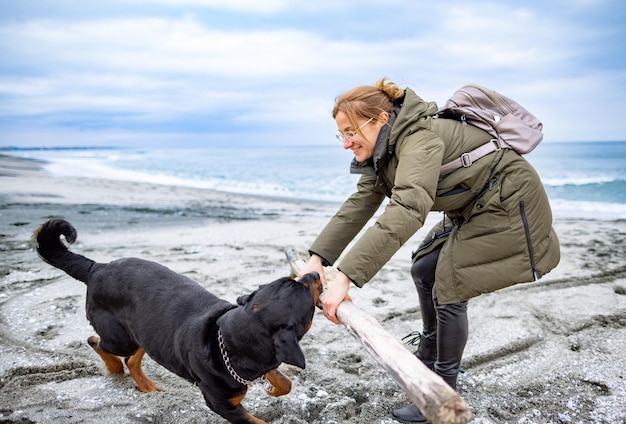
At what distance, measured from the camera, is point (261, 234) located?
322 inches

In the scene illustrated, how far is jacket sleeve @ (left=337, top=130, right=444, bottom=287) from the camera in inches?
93.5

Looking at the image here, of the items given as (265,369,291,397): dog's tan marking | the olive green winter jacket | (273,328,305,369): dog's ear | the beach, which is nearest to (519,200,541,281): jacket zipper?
the olive green winter jacket

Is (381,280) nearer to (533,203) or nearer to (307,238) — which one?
(307,238)

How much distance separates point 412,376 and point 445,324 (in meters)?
1.23

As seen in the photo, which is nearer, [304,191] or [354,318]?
[354,318]

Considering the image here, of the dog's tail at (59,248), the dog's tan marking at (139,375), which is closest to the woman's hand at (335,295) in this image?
the dog's tan marking at (139,375)

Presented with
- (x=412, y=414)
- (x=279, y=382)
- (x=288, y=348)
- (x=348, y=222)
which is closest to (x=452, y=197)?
(x=348, y=222)

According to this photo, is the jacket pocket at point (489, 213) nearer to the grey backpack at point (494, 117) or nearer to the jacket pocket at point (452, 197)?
the jacket pocket at point (452, 197)

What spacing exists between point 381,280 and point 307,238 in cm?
257

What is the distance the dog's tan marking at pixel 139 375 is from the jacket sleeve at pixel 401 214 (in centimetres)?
190

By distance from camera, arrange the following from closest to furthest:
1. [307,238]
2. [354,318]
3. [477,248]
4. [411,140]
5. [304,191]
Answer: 1. [354,318]
2. [411,140]
3. [477,248]
4. [307,238]
5. [304,191]

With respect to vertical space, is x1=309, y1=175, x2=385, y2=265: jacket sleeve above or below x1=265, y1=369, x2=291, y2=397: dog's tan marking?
above

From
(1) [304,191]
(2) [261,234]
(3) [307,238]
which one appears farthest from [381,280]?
(1) [304,191]

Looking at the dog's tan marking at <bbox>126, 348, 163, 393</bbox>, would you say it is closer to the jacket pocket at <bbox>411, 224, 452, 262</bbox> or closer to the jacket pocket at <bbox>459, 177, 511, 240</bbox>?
the jacket pocket at <bbox>411, 224, 452, 262</bbox>
